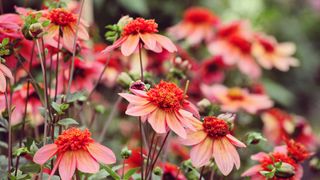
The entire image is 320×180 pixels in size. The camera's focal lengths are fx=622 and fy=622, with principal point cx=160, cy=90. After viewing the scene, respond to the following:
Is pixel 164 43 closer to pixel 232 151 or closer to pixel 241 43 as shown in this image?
pixel 232 151

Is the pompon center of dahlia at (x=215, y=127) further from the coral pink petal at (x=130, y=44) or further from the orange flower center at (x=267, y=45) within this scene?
the orange flower center at (x=267, y=45)

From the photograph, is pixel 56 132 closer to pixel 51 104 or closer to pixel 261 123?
pixel 51 104

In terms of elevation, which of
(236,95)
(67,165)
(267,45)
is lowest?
(67,165)

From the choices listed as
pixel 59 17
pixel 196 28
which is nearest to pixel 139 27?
pixel 59 17

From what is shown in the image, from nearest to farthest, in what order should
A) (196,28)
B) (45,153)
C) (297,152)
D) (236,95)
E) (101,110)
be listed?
(45,153), (297,152), (101,110), (236,95), (196,28)

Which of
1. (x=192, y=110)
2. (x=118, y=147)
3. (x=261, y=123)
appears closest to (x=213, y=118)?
(x=192, y=110)

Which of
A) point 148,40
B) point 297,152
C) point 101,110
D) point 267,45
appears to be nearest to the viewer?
point 148,40

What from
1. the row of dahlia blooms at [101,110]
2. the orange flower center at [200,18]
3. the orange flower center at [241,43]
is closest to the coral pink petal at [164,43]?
the row of dahlia blooms at [101,110]
